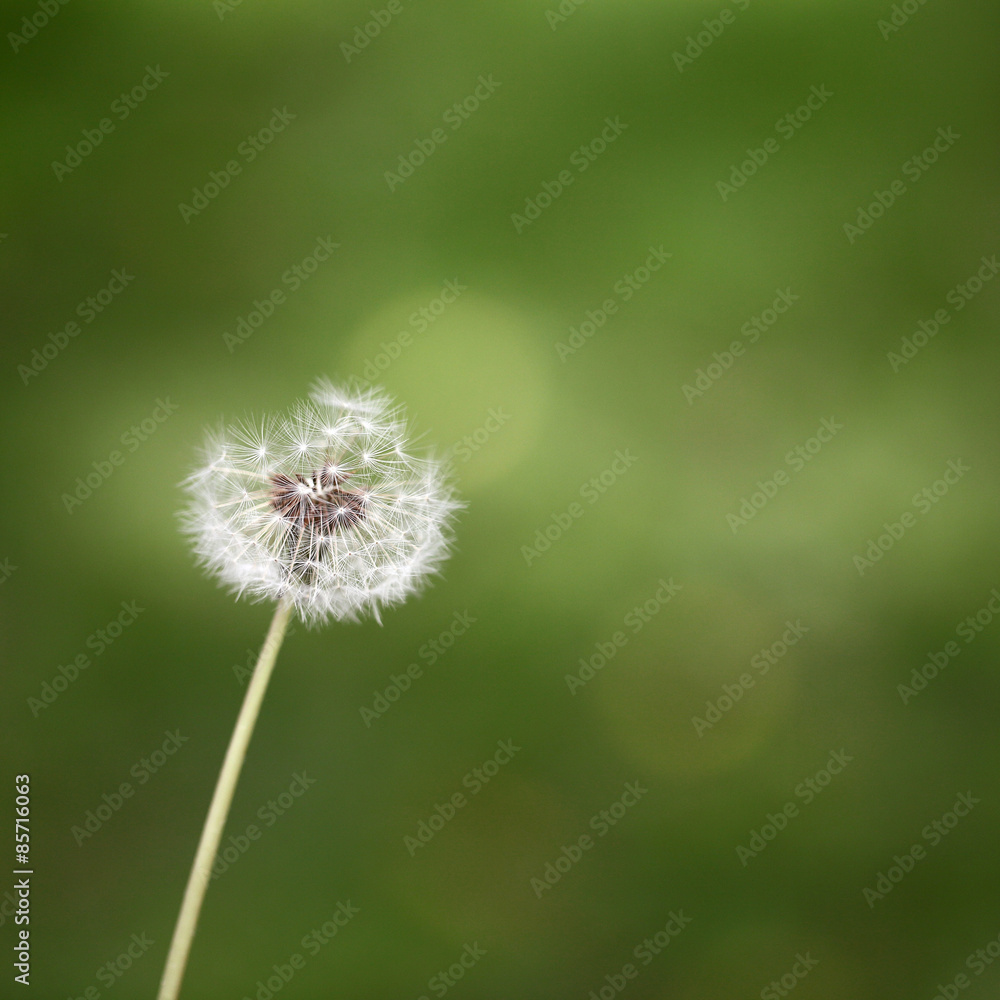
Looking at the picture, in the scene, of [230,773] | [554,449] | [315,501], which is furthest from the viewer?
[554,449]

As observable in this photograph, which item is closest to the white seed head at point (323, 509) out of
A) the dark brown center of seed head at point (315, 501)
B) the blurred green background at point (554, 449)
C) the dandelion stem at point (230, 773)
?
the dark brown center of seed head at point (315, 501)

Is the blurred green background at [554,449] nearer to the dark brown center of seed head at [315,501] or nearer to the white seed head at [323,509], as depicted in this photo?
the white seed head at [323,509]

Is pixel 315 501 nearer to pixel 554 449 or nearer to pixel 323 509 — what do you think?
pixel 323 509

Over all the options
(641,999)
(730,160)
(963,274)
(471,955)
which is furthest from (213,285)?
(641,999)

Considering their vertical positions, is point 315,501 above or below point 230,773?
above

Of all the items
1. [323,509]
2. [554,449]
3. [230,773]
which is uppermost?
[554,449]

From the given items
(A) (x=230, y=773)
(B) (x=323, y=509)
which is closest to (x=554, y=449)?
(B) (x=323, y=509)

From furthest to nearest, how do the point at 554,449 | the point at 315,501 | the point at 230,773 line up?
the point at 554,449
the point at 315,501
the point at 230,773
